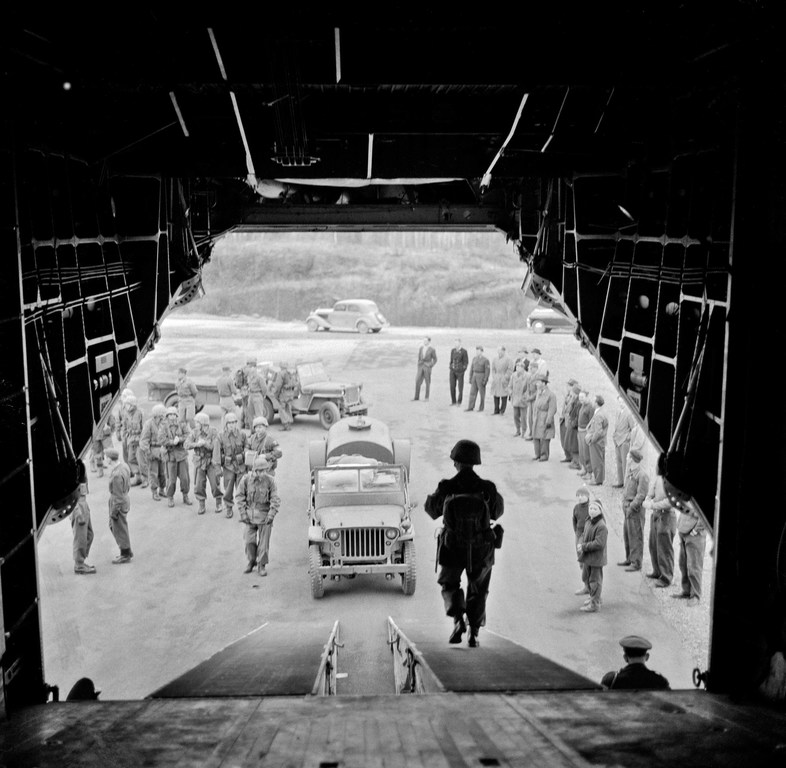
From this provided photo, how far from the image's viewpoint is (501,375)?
23016 mm

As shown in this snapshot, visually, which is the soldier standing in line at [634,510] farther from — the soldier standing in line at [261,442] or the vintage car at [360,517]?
the soldier standing in line at [261,442]

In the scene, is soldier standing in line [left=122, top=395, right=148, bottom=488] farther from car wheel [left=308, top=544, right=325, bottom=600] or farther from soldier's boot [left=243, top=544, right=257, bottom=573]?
car wheel [left=308, top=544, right=325, bottom=600]

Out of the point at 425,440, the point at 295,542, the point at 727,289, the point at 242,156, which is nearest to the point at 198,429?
the point at 295,542

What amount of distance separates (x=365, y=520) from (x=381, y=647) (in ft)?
7.34

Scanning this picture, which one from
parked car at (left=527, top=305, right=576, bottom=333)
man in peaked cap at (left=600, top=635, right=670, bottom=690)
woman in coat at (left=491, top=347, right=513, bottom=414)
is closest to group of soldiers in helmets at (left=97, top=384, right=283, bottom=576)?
man in peaked cap at (left=600, top=635, right=670, bottom=690)

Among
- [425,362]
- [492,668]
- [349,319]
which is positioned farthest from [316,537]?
[349,319]

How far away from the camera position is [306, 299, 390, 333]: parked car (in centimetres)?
4199

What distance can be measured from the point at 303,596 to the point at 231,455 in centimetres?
409

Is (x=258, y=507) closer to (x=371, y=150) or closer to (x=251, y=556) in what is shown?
(x=251, y=556)

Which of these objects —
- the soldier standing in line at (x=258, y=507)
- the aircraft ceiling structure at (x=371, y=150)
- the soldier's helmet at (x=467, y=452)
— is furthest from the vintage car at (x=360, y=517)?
the soldier's helmet at (x=467, y=452)

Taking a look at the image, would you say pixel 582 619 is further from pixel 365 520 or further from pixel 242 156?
pixel 242 156

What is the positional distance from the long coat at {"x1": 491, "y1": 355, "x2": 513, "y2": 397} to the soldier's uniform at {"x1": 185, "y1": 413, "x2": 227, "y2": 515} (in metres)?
9.80

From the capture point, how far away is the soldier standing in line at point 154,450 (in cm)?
1505

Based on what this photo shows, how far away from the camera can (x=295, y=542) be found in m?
13.7
